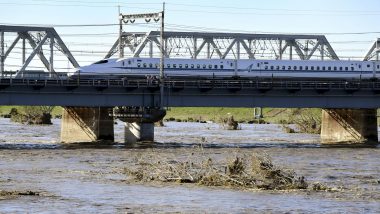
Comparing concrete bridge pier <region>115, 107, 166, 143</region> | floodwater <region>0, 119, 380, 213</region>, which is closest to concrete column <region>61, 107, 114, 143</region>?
concrete bridge pier <region>115, 107, 166, 143</region>

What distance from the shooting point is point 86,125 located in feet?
302

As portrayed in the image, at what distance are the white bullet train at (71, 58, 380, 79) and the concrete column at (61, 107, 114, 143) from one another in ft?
15.9

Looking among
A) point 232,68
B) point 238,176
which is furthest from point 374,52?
point 238,176

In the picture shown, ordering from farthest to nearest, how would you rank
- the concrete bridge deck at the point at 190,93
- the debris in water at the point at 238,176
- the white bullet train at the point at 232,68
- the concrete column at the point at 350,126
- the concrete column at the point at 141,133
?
the white bullet train at the point at 232,68 → the concrete column at the point at 350,126 → the concrete column at the point at 141,133 → the concrete bridge deck at the point at 190,93 → the debris in water at the point at 238,176

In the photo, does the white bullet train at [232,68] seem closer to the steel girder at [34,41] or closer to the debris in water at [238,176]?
the steel girder at [34,41]

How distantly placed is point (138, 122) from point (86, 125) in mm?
6663

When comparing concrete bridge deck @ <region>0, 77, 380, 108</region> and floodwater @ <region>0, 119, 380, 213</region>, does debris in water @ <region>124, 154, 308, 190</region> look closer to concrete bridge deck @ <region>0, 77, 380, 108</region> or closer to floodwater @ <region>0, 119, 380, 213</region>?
floodwater @ <region>0, 119, 380, 213</region>

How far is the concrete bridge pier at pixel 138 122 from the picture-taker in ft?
285

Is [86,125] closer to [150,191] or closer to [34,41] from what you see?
[34,41]

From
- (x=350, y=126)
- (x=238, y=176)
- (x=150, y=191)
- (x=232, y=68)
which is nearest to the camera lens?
(x=150, y=191)

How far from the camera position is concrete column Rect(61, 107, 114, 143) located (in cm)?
9038

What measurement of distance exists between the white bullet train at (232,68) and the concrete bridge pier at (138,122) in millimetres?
9819

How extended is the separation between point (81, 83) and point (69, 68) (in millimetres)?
18741

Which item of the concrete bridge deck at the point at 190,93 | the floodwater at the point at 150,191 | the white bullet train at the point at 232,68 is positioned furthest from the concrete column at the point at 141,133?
the floodwater at the point at 150,191
